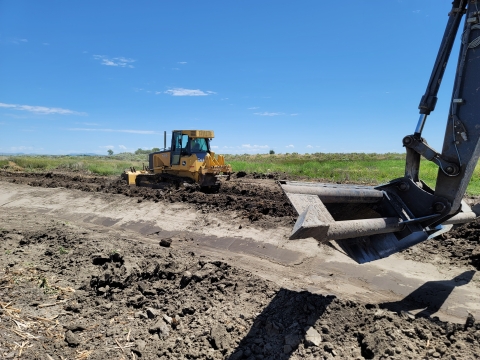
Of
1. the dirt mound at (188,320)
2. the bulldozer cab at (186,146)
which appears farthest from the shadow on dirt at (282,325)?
the bulldozer cab at (186,146)

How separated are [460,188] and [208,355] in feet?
11.3

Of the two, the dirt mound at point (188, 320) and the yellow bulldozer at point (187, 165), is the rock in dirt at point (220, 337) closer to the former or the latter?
the dirt mound at point (188, 320)

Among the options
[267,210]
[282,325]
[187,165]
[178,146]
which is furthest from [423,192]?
[178,146]

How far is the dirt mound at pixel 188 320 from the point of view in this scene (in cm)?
373

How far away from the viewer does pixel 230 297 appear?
480 centimetres

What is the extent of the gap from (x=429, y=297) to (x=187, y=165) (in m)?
10.7

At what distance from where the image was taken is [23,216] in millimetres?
10789

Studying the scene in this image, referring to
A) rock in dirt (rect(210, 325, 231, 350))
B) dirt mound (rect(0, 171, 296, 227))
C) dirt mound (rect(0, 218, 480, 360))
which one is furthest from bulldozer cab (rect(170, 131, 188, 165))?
rock in dirt (rect(210, 325, 231, 350))

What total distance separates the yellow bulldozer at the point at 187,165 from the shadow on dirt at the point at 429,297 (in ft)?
30.9

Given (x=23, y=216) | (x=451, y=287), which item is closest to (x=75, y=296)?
(x=451, y=287)

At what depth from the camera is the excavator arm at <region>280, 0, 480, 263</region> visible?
12.9 ft

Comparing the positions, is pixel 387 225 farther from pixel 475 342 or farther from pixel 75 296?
pixel 75 296

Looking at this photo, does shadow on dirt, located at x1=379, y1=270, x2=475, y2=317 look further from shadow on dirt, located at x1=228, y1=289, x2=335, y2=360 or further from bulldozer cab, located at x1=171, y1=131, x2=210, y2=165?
bulldozer cab, located at x1=171, y1=131, x2=210, y2=165

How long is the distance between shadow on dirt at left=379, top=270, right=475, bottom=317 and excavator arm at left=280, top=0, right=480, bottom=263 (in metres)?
0.92
